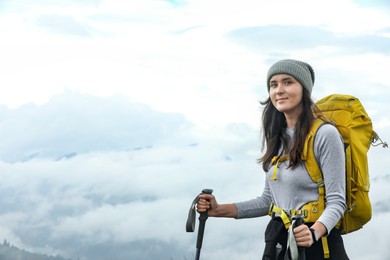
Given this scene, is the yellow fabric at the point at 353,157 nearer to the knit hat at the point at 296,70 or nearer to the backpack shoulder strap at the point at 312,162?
the backpack shoulder strap at the point at 312,162

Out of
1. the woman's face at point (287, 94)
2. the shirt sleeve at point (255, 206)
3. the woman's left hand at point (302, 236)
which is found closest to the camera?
the woman's left hand at point (302, 236)

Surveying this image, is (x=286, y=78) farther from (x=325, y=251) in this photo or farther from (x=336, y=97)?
(x=325, y=251)

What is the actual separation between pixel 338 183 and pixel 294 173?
29 centimetres

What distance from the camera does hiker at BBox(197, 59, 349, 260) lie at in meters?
4.36

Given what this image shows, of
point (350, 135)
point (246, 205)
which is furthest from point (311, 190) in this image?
point (246, 205)

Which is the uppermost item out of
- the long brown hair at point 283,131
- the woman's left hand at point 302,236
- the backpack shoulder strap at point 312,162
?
the long brown hair at point 283,131

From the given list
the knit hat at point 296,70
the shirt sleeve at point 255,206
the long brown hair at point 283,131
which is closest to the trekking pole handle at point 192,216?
the shirt sleeve at point 255,206

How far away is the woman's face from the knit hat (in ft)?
0.09

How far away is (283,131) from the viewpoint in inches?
189

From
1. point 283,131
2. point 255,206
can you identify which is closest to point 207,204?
point 255,206

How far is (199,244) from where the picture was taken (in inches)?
208

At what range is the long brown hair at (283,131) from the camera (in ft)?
14.7

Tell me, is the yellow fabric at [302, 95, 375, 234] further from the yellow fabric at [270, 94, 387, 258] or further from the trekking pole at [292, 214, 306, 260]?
the trekking pole at [292, 214, 306, 260]

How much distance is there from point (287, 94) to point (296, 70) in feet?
0.56
